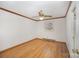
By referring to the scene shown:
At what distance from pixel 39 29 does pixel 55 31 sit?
1280 millimetres

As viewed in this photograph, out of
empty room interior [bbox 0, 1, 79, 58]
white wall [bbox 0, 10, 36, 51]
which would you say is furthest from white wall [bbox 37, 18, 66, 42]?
white wall [bbox 0, 10, 36, 51]

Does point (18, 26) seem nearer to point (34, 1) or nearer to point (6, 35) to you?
point (6, 35)

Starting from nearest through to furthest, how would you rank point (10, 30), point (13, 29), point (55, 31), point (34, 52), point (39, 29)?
point (34, 52)
point (10, 30)
point (13, 29)
point (55, 31)
point (39, 29)

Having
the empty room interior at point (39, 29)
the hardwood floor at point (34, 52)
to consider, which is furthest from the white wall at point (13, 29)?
the hardwood floor at point (34, 52)

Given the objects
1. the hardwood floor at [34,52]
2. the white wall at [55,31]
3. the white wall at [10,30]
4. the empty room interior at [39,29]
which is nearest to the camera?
the empty room interior at [39,29]

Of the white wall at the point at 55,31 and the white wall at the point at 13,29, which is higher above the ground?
the white wall at the point at 13,29

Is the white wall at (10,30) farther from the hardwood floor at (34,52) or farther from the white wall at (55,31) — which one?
the white wall at (55,31)

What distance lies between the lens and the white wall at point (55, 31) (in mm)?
6235

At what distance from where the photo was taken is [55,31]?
261 inches

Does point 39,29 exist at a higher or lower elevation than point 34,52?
lower

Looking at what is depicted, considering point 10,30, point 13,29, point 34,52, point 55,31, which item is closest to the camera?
point 34,52

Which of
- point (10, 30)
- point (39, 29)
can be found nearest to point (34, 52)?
point (10, 30)

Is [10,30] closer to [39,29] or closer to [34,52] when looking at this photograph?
[34,52]

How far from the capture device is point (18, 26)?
440 cm
